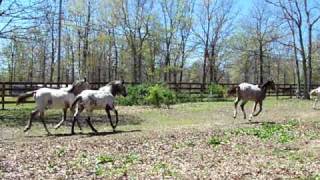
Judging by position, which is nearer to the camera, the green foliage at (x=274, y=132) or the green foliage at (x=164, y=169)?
the green foliage at (x=164, y=169)

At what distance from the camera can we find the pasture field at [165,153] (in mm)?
8273

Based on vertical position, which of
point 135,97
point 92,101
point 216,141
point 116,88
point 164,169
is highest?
point 116,88

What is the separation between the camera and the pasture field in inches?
326

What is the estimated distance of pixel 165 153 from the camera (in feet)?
33.9

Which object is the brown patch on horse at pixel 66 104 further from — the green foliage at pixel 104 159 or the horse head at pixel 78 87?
the green foliage at pixel 104 159

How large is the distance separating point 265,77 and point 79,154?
68.6 meters

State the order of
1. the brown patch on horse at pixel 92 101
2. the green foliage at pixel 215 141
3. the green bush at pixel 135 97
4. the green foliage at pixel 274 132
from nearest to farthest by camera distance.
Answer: the green foliage at pixel 215 141, the green foliage at pixel 274 132, the brown patch on horse at pixel 92 101, the green bush at pixel 135 97

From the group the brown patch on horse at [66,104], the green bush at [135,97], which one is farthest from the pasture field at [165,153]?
the green bush at [135,97]

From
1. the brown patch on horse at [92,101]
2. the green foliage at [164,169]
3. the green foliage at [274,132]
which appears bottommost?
the green foliage at [164,169]

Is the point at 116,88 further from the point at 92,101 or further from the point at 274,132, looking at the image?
the point at 274,132

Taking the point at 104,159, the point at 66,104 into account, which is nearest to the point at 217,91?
the point at 66,104

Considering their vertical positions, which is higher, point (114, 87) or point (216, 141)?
point (114, 87)

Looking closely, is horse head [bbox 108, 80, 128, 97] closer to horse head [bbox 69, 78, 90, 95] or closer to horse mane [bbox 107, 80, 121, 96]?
horse mane [bbox 107, 80, 121, 96]

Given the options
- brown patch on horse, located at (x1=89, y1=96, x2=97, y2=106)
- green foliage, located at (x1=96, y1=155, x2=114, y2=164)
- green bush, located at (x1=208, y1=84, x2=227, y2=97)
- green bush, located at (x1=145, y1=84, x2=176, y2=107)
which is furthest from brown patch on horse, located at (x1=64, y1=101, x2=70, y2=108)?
green bush, located at (x1=208, y1=84, x2=227, y2=97)
